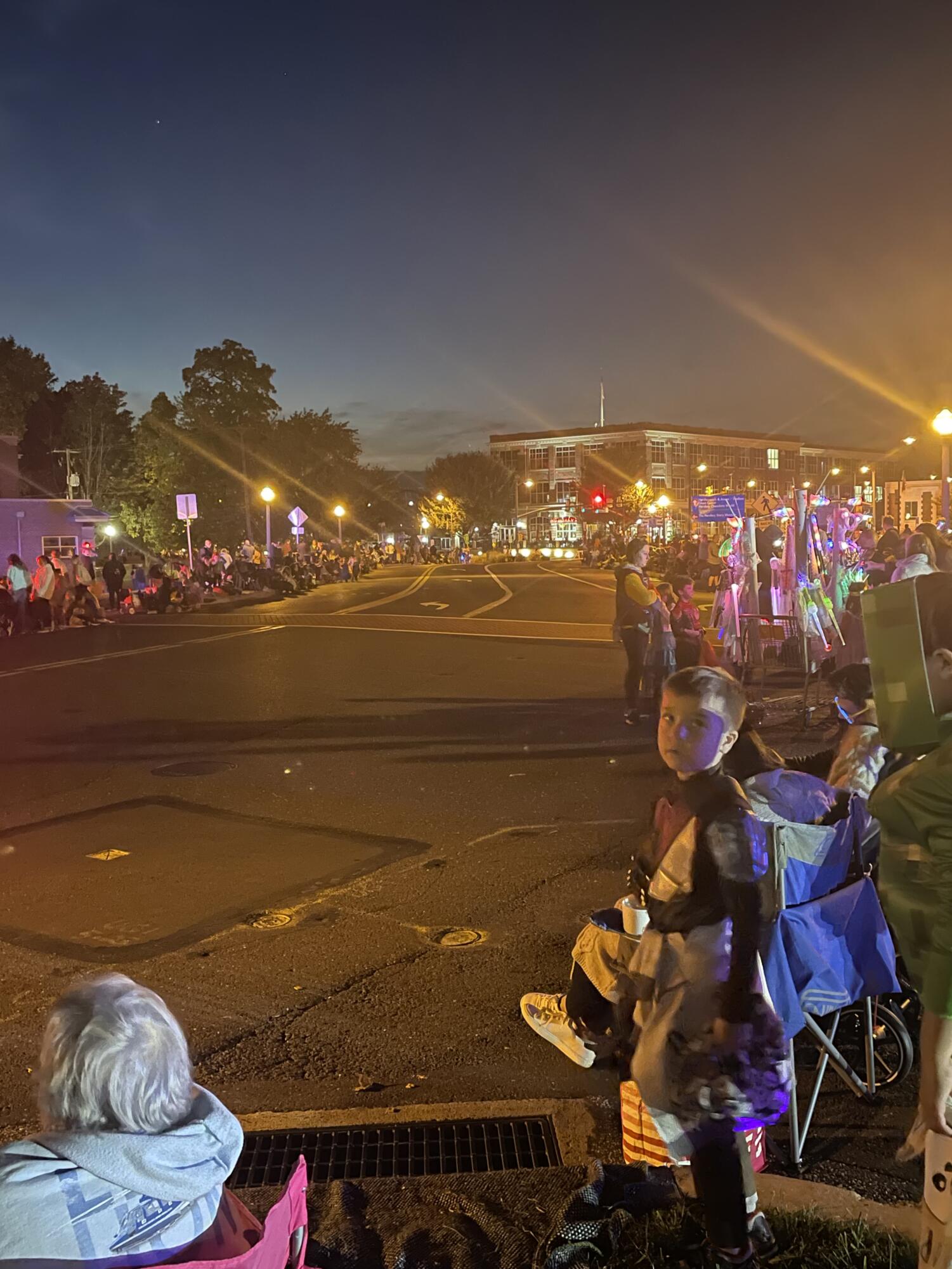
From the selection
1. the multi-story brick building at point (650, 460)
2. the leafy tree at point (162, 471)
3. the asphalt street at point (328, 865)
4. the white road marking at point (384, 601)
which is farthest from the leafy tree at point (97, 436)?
the asphalt street at point (328, 865)

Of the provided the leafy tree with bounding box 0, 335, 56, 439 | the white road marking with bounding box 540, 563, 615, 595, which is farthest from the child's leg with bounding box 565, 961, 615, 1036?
the leafy tree with bounding box 0, 335, 56, 439

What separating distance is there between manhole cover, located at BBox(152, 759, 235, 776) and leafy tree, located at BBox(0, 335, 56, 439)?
195 feet

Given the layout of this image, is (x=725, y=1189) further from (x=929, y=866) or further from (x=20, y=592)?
(x=20, y=592)

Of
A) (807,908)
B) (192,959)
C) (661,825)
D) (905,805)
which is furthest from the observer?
(192,959)

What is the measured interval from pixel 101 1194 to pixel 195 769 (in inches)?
298

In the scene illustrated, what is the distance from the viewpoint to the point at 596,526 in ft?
330

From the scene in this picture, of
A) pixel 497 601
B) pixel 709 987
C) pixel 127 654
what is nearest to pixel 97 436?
pixel 497 601

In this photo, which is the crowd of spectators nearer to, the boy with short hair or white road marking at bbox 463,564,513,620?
white road marking at bbox 463,564,513,620

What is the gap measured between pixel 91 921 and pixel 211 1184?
3968 mm

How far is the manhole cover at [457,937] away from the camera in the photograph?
17.0 ft

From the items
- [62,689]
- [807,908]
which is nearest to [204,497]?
[62,689]

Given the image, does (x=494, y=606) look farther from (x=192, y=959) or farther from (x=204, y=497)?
(x=204, y=497)

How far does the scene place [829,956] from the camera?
10.7ft

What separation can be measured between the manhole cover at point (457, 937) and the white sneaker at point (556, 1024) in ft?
4.17
